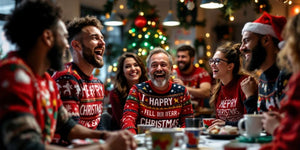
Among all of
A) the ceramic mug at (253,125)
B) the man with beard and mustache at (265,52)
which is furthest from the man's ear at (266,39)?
the ceramic mug at (253,125)

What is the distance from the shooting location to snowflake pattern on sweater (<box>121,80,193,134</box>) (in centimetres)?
283

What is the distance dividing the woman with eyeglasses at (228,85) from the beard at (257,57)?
28.4 inches

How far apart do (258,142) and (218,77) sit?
5.41 ft

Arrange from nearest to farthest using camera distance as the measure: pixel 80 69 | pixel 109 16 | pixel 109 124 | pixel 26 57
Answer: pixel 26 57 → pixel 80 69 → pixel 109 124 → pixel 109 16

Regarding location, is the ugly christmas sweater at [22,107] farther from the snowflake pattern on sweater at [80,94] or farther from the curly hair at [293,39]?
the curly hair at [293,39]

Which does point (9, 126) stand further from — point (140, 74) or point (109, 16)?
point (109, 16)

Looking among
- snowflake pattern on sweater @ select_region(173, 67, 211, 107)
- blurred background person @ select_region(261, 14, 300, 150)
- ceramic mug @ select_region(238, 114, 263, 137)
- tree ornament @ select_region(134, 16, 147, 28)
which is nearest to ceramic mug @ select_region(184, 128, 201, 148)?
ceramic mug @ select_region(238, 114, 263, 137)

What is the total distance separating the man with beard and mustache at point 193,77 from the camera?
5128mm

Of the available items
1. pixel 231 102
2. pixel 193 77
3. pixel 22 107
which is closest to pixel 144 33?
pixel 193 77

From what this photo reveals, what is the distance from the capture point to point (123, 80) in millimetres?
4160

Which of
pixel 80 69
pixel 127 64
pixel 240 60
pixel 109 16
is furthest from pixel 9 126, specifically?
pixel 109 16

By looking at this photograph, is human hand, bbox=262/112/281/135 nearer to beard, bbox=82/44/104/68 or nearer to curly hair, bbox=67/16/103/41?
beard, bbox=82/44/104/68

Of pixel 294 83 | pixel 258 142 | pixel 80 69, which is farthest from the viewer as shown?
pixel 80 69

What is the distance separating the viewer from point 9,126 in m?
Answer: 1.25
